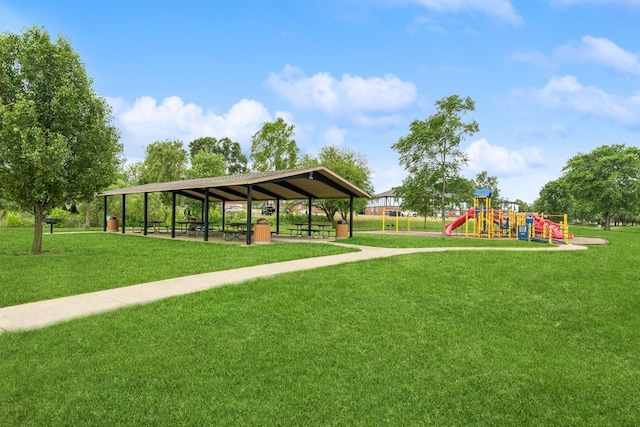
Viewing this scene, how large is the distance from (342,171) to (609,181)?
23129 millimetres

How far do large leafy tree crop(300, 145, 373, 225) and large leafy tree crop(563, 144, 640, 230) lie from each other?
20049mm

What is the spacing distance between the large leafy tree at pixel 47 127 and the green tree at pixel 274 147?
2535 cm

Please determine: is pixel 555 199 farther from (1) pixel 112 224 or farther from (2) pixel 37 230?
(2) pixel 37 230

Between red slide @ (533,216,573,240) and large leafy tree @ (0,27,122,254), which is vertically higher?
large leafy tree @ (0,27,122,254)

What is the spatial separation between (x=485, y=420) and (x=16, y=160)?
13.2m

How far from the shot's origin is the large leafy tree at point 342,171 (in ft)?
124

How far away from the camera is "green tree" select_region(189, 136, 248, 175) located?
74.1m

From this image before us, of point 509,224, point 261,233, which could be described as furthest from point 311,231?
point 509,224

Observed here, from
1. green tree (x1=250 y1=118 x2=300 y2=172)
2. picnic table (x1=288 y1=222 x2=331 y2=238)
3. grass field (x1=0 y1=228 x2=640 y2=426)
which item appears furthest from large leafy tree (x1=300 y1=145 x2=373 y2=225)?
grass field (x1=0 y1=228 x2=640 y2=426)

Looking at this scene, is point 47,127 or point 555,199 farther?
point 555,199

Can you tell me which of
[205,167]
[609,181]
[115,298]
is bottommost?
[115,298]

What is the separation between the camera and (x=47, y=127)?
11891 millimetres

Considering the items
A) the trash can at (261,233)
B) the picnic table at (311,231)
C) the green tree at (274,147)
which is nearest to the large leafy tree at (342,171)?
the green tree at (274,147)

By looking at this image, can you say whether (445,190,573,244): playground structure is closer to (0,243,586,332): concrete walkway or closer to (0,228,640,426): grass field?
(0,228,640,426): grass field
